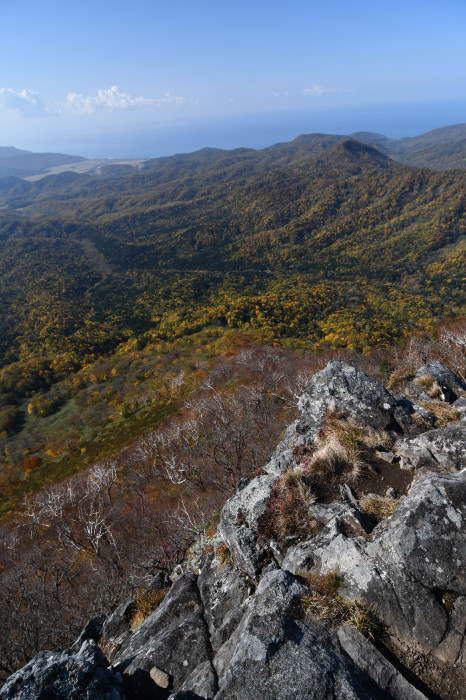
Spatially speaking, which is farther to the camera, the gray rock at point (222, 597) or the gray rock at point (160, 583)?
the gray rock at point (160, 583)

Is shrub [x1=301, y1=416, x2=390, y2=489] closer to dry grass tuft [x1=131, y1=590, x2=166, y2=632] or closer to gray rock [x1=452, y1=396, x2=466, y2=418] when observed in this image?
gray rock [x1=452, y1=396, x2=466, y2=418]

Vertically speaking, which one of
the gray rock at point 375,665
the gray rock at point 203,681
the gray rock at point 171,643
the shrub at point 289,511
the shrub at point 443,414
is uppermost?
the gray rock at point 375,665

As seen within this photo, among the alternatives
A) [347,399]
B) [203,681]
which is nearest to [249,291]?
[347,399]

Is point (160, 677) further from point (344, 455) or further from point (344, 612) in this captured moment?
point (344, 455)

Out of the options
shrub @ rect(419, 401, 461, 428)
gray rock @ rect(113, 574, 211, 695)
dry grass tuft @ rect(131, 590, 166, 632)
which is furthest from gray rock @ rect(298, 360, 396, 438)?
dry grass tuft @ rect(131, 590, 166, 632)

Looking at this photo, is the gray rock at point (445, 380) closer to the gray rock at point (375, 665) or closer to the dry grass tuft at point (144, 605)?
the gray rock at point (375, 665)

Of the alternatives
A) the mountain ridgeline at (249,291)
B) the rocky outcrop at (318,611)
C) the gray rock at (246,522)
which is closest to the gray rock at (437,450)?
the rocky outcrop at (318,611)

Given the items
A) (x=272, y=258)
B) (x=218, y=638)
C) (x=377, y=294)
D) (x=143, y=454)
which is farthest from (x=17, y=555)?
(x=272, y=258)
